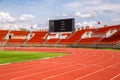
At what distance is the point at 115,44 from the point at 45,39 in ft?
107

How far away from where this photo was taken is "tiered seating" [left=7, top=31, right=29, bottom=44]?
86375 millimetres

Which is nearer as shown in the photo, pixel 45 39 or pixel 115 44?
pixel 115 44

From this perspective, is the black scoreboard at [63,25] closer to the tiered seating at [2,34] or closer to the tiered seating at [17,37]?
the tiered seating at [17,37]

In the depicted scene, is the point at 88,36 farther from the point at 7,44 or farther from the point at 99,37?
the point at 7,44

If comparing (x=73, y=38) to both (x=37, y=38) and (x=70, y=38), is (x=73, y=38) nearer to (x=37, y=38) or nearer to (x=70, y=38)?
(x=70, y=38)

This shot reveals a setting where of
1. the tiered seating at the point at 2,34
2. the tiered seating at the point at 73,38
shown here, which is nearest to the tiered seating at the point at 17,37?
the tiered seating at the point at 2,34

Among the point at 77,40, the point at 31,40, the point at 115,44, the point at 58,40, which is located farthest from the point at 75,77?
the point at 31,40

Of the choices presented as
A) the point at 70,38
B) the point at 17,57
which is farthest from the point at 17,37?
the point at 17,57

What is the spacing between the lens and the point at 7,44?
8225cm

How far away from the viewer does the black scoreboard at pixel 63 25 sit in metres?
71.8

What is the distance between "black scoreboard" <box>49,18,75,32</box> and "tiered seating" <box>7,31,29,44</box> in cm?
1648

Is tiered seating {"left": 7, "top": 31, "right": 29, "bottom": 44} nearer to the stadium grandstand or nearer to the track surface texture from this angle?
the stadium grandstand

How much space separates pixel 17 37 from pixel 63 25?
24.9 metres

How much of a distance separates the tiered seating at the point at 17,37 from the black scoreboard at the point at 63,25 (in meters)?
16.5
